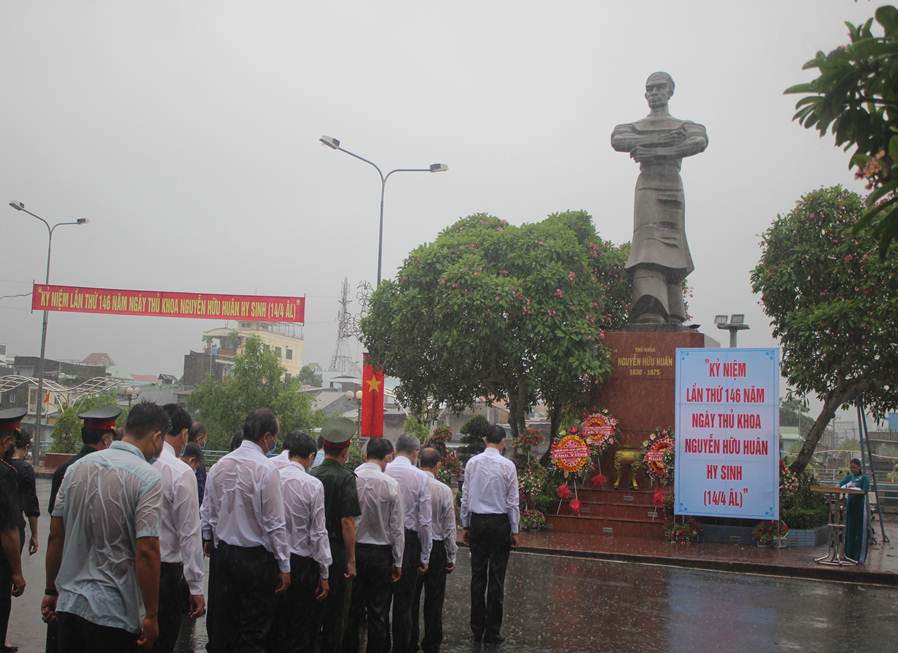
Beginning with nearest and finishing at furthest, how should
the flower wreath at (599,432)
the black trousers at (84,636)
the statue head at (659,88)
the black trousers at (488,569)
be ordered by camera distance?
the black trousers at (84,636), the black trousers at (488,569), the flower wreath at (599,432), the statue head at (659,88)

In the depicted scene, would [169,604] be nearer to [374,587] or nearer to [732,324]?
[374,587]

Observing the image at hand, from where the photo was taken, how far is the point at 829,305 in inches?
660

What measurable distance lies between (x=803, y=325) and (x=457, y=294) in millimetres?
6358

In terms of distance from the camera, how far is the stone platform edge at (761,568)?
37.6 feet

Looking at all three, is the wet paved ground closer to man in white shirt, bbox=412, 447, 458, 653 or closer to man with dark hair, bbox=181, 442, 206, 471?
man in white shirt, bbox=412, 447, 458, 653

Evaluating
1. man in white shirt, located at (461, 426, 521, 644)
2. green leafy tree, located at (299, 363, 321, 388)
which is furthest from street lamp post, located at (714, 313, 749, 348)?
green leafy tree, located at (299, 363, 321, 388)

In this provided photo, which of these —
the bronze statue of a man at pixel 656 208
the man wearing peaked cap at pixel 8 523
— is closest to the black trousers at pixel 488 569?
the man wearing peaked cap at pixel 8 523

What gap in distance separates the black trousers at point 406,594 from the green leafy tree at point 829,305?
38.6 ft

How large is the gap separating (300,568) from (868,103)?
405 cm

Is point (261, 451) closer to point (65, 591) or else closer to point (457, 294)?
point (65, 591)

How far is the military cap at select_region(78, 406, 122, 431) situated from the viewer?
16.1 feet

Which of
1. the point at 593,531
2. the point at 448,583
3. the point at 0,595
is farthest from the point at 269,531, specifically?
the point at 593,531

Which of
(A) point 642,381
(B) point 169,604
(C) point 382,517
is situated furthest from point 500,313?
(B) point 169,604

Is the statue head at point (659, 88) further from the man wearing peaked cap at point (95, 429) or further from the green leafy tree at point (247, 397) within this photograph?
the green leafy tree at point (247, 397)
